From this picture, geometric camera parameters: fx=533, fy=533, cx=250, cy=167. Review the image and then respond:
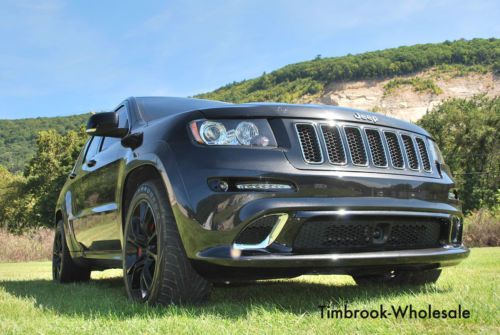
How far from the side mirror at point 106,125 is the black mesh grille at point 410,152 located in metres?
2.10

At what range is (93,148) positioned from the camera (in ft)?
17.8

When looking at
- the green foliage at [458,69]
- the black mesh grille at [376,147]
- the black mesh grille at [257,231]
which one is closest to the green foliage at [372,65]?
the green foliage at [458,69]

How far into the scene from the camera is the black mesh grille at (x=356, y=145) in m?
3.29

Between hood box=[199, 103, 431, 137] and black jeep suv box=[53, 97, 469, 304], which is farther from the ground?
hood box=[199, 103, 431, 137]

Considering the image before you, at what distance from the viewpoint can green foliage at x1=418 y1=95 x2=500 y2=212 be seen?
175 ft

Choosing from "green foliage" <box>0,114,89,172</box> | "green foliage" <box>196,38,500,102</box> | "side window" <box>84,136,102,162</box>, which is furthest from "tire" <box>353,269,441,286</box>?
"green foliage" <box>196,38,500,102</box>

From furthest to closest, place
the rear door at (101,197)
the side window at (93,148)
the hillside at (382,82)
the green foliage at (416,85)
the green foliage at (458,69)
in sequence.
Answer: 1. the green foliage at (416,85)
2. the green foliage at (458,69)
3. the hillside at (382,82)
4. the side window at (93,148)
5. the rear door at (101,197)

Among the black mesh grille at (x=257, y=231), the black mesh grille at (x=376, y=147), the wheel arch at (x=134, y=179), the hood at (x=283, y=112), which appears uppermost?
the hood at (x=283, y=112)

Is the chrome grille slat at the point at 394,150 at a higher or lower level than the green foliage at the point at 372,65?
lower

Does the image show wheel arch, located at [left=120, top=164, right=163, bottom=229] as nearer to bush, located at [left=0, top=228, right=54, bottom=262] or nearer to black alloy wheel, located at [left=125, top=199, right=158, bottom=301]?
black alloy wheel, located at [left=125, top=199, right=158, bottom=301]

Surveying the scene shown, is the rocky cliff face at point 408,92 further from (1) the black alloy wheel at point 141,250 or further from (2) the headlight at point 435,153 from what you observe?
(1) the black alloy wheel at point 141,250

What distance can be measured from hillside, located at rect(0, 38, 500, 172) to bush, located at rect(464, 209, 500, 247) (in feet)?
263

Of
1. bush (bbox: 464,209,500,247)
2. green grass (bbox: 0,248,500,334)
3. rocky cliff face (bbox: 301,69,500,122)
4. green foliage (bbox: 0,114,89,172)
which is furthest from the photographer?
rocky cliff face (bbox: 301,69,500,122)

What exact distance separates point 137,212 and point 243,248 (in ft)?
3.39
